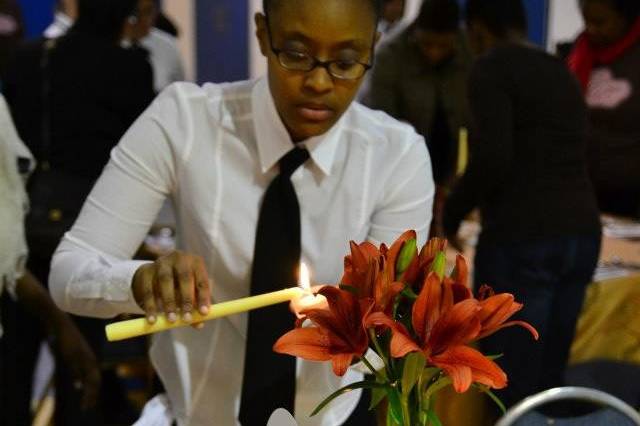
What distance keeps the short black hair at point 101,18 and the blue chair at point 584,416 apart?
1.63m

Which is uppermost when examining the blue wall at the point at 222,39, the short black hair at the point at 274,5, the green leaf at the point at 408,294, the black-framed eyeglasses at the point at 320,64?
the short black hair at the point at 274,5

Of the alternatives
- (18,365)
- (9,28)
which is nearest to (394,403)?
(18,365)

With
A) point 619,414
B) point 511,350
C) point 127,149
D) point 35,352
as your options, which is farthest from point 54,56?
point 619,414

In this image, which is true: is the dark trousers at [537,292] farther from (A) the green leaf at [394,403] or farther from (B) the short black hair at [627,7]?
(A) the green leaf at [394,403]

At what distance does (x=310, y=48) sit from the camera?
115cm

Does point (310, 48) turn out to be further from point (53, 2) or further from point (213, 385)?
point (53, 2)

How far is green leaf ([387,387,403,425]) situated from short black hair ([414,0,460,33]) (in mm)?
2623

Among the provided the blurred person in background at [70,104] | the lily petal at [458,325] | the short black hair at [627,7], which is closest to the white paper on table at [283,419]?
the lily petal at [458,325]

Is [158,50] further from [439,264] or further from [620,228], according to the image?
[439,264]

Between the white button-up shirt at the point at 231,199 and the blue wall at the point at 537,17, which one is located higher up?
the white button-up shirt at the point at 231,199

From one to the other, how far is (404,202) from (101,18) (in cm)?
137

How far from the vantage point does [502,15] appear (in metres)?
2.31

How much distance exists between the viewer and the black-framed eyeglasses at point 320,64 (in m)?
1.15

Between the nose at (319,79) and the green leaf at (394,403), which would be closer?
the green leaf at (394,403)
